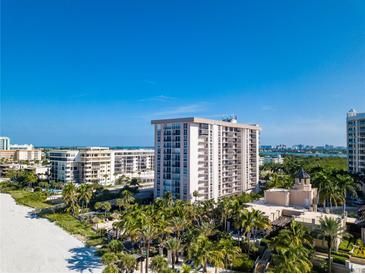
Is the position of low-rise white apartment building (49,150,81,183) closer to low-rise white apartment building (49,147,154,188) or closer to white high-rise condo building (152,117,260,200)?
low-rise white apartment building (49,147,154,188)

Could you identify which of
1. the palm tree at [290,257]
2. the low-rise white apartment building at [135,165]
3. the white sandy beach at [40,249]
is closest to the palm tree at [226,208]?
the palm tree at [290,257]

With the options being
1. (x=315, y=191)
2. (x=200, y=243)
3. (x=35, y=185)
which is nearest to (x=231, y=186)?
(x=315, y=191)

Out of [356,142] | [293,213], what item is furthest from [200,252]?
[356,142]

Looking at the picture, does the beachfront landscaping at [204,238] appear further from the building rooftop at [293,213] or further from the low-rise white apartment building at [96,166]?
the low-rise white apartment building at [96,166]

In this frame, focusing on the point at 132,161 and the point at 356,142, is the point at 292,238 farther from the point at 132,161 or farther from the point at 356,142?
the point at 132,161

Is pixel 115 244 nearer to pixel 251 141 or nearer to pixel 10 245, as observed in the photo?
pixel 10 245

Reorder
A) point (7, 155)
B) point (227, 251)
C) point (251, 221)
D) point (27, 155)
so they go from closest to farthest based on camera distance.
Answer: point (227, 251)
point (251, 221)
point (7, 155)
point (27, 155)

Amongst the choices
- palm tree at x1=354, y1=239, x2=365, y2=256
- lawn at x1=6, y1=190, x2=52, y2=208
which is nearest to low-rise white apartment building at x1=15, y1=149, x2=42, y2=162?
lawn at x1=6, y1=190, x2=52, y2=208
